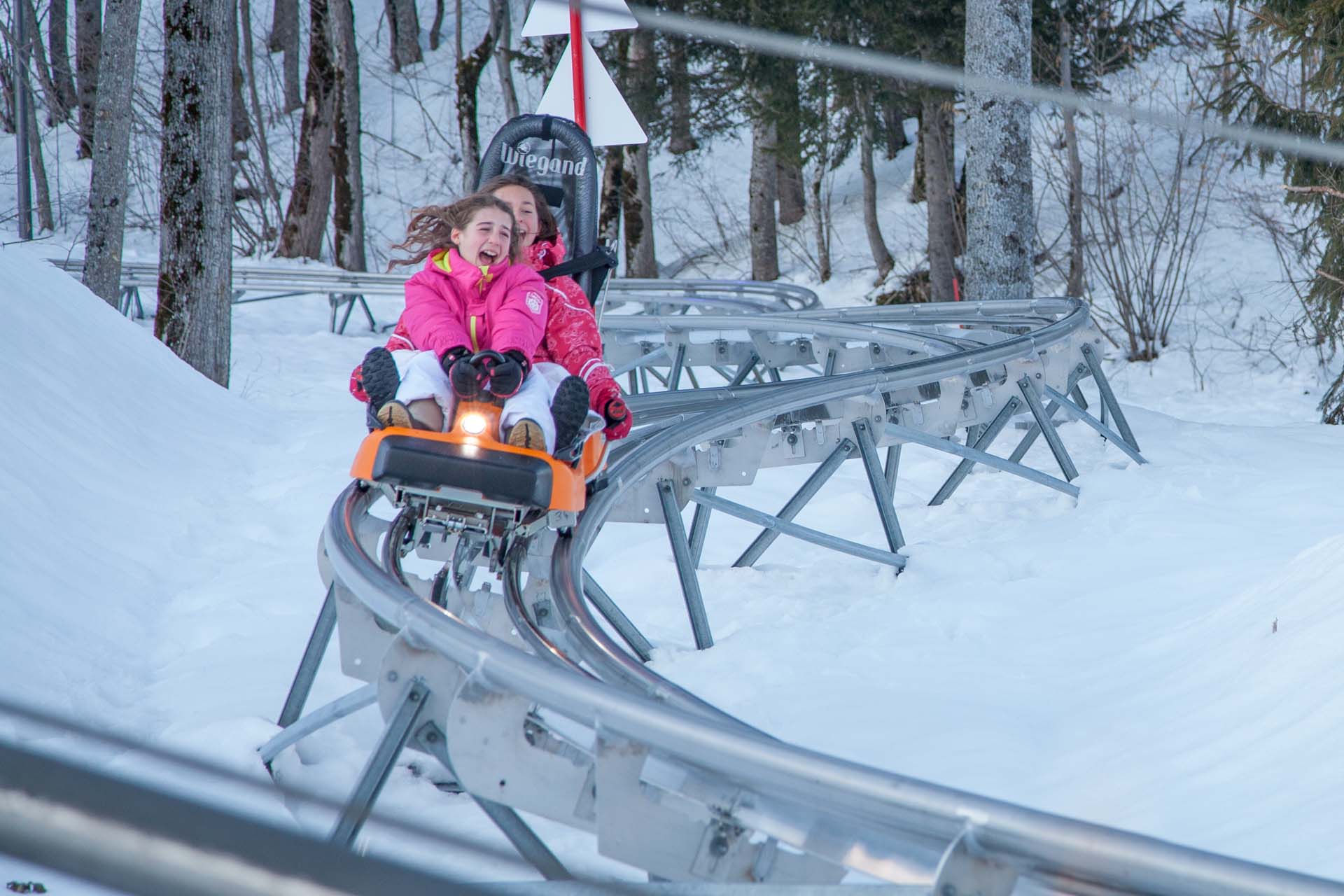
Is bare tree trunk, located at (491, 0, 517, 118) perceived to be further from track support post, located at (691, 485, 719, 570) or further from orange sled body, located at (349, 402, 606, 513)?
orange sled body, located at (349, 402, 606, 513)

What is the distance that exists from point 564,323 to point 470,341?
1.34 feet

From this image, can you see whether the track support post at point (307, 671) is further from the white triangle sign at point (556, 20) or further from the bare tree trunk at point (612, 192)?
the bare tree trunk at point (612, 192)

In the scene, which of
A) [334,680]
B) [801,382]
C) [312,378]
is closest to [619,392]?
[334,680]

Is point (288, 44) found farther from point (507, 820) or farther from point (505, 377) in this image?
point (507, 820)

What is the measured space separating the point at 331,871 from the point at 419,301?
3552 mm

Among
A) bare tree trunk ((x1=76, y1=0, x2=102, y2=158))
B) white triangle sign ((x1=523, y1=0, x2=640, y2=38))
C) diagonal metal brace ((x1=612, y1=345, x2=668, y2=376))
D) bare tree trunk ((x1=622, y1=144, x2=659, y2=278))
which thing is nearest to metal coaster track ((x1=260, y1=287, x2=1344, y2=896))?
white triangle sign ((x1=523, y1=0, x2=640, y2=38))

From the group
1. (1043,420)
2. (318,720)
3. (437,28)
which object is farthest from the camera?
(437,28)

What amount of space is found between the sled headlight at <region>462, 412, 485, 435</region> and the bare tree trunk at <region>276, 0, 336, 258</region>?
14812mm

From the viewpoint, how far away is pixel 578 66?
21.6ft

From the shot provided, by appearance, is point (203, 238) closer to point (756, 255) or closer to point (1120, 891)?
point (1120, 891)

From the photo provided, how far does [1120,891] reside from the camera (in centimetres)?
177

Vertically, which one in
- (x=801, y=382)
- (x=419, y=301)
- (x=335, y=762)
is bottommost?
(x=335, y=762)

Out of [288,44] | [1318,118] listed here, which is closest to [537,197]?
[1318,118]

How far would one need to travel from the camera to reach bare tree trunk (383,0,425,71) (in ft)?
101
